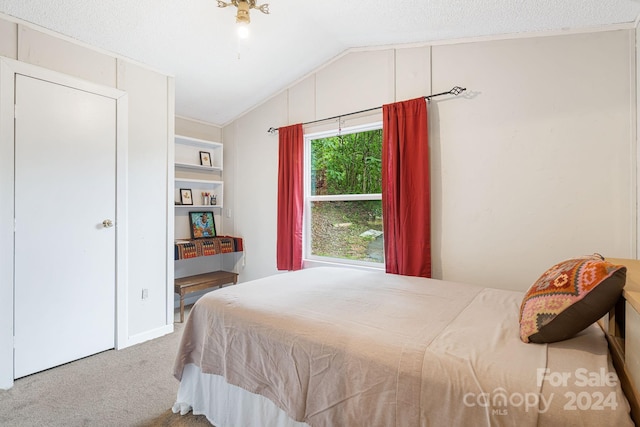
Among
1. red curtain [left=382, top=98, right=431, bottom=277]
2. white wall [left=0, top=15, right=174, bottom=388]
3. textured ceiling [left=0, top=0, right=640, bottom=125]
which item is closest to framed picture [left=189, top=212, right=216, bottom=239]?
white wall [left=0, top=15, right=174, bottom=388]

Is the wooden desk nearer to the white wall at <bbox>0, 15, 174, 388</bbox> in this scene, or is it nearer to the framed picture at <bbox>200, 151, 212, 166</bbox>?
the white wall at <bbox>0, 15, 174, 388</bbox>

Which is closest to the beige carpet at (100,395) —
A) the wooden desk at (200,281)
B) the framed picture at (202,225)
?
the wooden desk at (200,281)

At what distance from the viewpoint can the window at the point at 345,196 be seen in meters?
3.06

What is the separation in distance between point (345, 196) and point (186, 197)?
2.01 metres

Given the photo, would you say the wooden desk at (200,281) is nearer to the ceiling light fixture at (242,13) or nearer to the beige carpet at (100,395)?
the beige carpet at (100,395)

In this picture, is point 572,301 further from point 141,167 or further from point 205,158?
point 205,158

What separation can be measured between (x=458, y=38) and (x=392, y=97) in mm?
666

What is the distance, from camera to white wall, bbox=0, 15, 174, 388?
2.39 metres

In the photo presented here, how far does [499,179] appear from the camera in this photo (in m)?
2.34

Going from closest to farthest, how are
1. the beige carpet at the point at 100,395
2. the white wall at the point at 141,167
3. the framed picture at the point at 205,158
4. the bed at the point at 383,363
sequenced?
1. the bed at the point at 383,363
2. the beige carpet at the point at 100,395
3. the white wall at the point at 141,167
4. the framed picture at the point at 205,158

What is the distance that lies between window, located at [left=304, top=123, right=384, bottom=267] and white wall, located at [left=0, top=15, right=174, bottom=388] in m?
1.48

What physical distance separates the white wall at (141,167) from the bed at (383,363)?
1.29 metres

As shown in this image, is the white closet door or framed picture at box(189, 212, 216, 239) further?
framed picture at box(189, 212, 216, 239)

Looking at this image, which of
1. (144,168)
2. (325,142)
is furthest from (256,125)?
(144,168)
